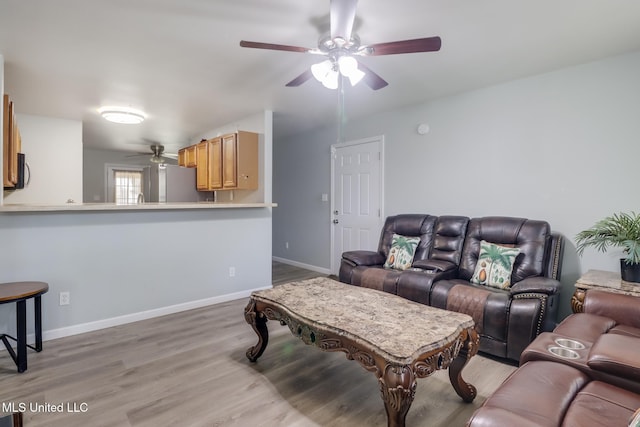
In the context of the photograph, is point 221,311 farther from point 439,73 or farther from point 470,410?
point 439,73

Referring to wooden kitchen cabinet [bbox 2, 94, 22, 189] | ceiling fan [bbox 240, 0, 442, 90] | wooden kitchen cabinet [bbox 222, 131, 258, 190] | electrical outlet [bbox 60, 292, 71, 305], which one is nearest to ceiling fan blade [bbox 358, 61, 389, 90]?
ceiling fan [bbox 240, 0, 442, 90]

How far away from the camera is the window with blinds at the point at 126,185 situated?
7.77 metres

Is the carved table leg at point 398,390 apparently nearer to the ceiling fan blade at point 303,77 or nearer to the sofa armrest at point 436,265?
the sofa armrest at point 436,265

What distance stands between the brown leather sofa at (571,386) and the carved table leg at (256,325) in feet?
5.18

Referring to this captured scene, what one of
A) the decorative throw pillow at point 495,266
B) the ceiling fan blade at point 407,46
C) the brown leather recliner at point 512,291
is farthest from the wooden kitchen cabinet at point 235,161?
the decorative throw pillow at point 495,266

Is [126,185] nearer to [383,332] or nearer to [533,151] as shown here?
[383,332]

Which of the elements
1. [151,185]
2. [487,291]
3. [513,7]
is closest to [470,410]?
[487,291]

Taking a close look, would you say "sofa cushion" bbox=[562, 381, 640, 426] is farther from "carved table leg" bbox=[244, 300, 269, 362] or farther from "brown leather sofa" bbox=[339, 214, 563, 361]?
"carved table leg" bbox=[244, 300, 269, 362]

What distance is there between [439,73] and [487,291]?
6.37 feet

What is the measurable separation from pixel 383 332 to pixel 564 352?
802 mm

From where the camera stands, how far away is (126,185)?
7.91m

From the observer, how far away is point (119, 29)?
2.21 metres

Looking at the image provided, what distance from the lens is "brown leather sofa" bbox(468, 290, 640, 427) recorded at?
1.06 metres

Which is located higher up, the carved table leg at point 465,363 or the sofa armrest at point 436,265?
the sofa armrest at point 436,265
